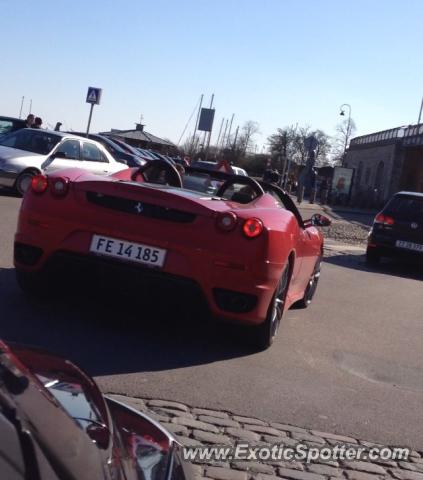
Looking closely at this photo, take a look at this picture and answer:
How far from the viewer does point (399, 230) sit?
14195 mm

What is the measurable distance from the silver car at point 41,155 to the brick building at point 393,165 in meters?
30.3

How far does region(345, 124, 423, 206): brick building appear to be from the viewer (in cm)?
4706

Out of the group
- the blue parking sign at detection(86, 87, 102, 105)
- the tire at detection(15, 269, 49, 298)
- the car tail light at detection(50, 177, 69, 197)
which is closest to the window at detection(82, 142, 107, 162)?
the blue parking sign at detection(86, 87, 102, 105)

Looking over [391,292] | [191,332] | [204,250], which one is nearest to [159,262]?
[204,250]

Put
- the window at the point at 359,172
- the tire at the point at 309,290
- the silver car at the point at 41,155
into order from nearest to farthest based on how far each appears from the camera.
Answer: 1. the tire at the point at 309,290
2. the silver car at the point at 41,155
3. the window at the point at 359,172

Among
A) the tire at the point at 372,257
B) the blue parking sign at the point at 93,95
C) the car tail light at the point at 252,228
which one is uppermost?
the blue parking sign at the point at 93,95

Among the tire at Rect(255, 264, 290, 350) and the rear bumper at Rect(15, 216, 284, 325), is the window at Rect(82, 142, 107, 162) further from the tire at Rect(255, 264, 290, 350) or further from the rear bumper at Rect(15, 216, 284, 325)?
→ the rear bumper at Rect(15, 216, 284, 325)

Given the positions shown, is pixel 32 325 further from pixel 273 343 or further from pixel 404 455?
pixel 404 455

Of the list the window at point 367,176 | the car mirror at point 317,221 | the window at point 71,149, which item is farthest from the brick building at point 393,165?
the car mirror at point 317,221

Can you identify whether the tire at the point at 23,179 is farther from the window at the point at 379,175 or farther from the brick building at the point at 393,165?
the window at the point at 379,175

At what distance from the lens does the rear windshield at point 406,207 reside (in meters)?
14.3

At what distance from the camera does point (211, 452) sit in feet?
12.6

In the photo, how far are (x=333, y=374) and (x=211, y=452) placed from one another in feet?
6.77

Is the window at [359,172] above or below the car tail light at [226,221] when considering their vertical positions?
above
